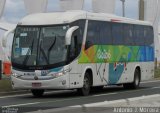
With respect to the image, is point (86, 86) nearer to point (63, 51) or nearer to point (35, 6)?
point (63, 51)

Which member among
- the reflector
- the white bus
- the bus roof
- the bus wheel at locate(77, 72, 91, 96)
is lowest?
the bus wheel at locate(77, 72, 91, 96)

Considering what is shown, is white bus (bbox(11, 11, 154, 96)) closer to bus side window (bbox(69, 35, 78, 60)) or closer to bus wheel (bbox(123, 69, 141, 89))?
bus side window (bbox(69, 35, 78, 60))

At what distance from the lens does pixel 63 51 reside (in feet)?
75.4

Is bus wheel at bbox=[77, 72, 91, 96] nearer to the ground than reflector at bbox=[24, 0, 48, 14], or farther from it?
nearer to the ground

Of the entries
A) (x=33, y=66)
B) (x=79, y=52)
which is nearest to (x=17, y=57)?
(x=33, y=66)

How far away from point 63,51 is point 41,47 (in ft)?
2.81

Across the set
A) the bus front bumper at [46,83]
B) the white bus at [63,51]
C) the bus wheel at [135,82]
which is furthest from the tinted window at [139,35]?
the bus front bumper at [46,83]

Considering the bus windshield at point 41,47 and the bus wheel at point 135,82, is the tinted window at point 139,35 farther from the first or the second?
the bus windshield at point 41,47

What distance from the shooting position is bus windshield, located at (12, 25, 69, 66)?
23016 millimetres

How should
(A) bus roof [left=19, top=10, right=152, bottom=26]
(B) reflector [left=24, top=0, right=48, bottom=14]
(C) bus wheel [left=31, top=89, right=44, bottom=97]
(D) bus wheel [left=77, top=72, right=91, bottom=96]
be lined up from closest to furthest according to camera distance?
(A) bus roof [left=19, top=10, right=152, bottom=26]
(D) bus wheel [left=77, top=72, right=91, bottom=96]
(C) bus wheel [left=31, top=89, right=44, bottom=97]
(B) reflector [left=24, top=0, right=48, bottom=14]

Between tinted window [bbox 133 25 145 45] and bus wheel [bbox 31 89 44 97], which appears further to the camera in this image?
tinted window [bbox 133 25 145 45]

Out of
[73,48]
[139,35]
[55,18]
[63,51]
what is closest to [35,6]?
[139,35]

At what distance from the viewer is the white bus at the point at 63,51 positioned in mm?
22938

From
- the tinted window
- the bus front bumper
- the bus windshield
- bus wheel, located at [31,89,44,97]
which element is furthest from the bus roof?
the tinted window
